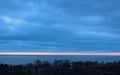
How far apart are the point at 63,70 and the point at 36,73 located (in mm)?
2209

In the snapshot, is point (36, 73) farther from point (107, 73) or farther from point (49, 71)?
Result: point (107, 73)

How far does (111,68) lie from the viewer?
2988 centimetres

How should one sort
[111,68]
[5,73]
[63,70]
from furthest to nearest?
1. [111,68]
2. [63,70]
3. [5,73]

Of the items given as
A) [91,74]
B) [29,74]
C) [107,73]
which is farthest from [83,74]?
[29,74]

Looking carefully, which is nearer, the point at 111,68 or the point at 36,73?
the point at 36,73

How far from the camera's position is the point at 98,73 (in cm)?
2595

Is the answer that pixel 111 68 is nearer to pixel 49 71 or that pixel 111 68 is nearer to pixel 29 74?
pixel 49 71

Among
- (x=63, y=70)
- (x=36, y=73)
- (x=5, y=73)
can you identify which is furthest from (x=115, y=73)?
(x=5, y=73)

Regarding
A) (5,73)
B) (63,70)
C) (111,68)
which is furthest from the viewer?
(111,68)

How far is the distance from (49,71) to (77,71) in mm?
2280

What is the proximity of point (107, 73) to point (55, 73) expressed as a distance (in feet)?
13.2

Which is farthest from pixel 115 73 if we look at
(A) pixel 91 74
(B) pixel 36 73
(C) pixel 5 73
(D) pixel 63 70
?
(C) pixel 5 73

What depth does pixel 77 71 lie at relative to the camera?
2712cm

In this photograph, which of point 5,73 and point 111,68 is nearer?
point 5,73
